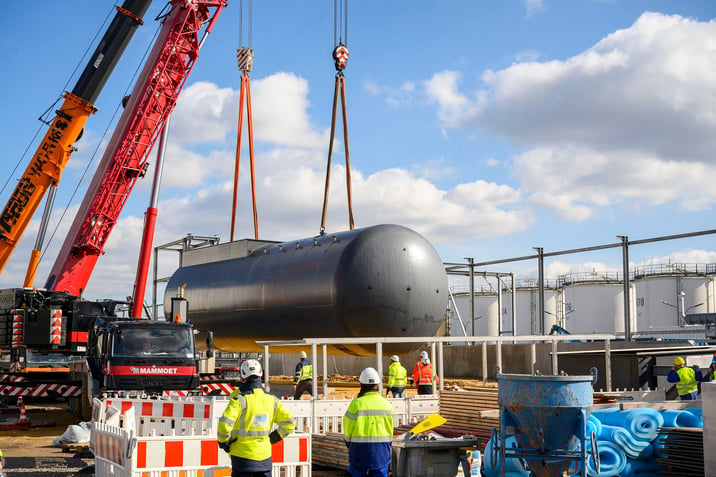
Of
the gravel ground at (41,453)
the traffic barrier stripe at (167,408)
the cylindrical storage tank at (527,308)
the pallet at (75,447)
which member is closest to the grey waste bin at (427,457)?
the traffic barrier stripe at (167,408)

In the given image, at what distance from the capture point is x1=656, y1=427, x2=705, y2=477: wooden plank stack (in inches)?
334

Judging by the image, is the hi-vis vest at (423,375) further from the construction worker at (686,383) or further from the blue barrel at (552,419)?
the blue barrel at (552,419)

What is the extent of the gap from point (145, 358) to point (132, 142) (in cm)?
685

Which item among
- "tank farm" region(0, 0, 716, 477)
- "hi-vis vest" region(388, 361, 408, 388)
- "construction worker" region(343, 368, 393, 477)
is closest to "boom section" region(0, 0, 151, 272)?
"tank farm" region(0, 0, 716, 477)

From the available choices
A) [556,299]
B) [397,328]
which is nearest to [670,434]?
[397,328]

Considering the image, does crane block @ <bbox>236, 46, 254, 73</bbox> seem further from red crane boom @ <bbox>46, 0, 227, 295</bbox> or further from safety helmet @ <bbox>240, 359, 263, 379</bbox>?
safety helmet @ <bbox>240, 359, 263, 379</bbox>

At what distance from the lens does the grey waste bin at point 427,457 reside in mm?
8055

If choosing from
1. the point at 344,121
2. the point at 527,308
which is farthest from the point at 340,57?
the point at 527,308

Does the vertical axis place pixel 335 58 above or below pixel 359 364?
above

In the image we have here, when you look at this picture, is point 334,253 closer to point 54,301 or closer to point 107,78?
point 54,301

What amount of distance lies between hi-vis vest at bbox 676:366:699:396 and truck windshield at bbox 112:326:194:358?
9.15 metres

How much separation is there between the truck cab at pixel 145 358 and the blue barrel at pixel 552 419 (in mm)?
9243

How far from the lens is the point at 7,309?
18656mm

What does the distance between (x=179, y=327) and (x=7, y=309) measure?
5297 mm
